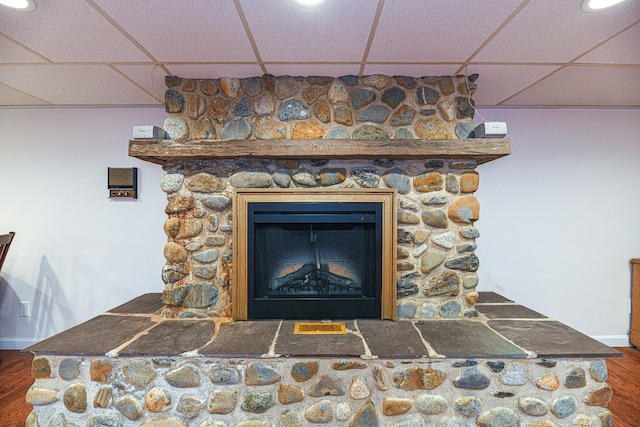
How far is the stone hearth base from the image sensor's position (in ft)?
5.08

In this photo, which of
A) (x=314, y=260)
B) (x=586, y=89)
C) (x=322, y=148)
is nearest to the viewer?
(x=322, y=148)

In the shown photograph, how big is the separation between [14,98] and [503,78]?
3617mm

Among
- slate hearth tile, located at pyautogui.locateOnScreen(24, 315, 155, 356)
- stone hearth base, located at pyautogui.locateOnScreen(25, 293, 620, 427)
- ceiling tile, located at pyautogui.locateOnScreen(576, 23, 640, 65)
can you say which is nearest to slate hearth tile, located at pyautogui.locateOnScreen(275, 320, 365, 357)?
stone hearth base, located at pyautogui.locateOnScreen(25, 293, 620, 427)

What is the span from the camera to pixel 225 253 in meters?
2.02

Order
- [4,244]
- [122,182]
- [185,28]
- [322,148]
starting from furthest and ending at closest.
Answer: [122,182], [4,244], [322,148], [185,28]

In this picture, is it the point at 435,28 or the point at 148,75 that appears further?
the point at 148,75

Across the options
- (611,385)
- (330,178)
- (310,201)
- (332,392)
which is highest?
(330,178)

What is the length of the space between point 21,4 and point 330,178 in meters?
1.61

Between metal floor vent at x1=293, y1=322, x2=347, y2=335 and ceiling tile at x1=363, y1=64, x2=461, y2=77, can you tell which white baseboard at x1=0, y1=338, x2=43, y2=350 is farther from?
ceiling tile at x1=363, y1=64, x2=461, y2=77

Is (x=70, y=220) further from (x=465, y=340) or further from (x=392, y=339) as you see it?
(x=465, y=340)

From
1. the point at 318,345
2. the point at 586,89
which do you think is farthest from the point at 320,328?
the point at 586,89

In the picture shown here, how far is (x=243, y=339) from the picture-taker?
67.5 inches

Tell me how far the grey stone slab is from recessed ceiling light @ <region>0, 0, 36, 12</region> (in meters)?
2.87

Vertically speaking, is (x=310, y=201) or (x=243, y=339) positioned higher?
(x=310, y=201)
